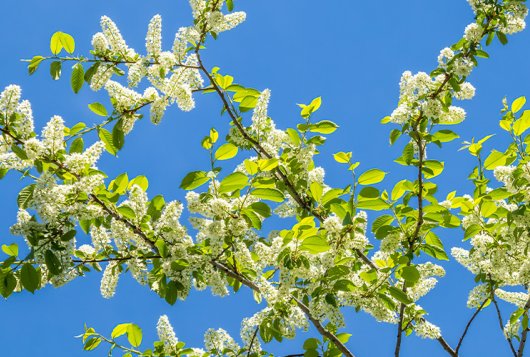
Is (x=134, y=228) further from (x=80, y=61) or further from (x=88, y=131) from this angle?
(x=80, y=61)

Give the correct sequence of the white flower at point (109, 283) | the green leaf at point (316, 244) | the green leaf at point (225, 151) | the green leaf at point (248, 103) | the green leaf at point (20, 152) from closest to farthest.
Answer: the green leaf at point (316, 244), the green leaf at point (20, 152), the green leaf at point (225, 151), the white flower at point (109, 283), the green leaf at point (248, 103)

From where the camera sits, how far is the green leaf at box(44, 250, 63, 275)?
407 cm

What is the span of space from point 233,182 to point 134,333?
1.48 m

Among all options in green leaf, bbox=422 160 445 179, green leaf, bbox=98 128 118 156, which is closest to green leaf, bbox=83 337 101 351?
green leaf, bbox=98 128 118 156

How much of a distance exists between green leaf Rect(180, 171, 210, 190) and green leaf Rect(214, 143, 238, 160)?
231 millimetres

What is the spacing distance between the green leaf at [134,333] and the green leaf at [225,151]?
1.46 m

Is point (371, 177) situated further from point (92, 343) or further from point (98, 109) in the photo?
point (92, 343)

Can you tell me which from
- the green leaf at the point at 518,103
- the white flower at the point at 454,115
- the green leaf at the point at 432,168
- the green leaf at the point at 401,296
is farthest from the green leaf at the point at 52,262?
the green leaf at the point at 518,103

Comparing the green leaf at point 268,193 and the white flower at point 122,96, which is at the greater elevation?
the white flower at point 122,96

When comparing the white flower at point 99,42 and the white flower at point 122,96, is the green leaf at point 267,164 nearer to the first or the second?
the white flower at point 122,96

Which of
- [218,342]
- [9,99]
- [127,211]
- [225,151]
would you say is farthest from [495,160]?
[9,99]

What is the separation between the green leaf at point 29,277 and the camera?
4.06 m

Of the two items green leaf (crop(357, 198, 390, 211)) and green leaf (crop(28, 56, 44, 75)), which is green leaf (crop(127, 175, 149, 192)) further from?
green leaf (crop(357, 198, 390, 211))

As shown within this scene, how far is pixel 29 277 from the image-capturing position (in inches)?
160
